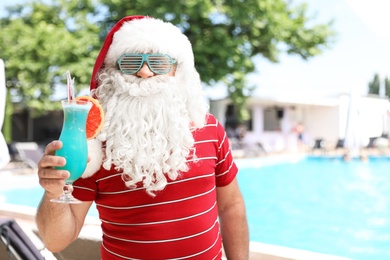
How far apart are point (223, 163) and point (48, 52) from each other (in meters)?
13.8

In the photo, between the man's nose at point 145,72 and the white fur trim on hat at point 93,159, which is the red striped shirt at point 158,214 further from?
the man's nose at point 145,72

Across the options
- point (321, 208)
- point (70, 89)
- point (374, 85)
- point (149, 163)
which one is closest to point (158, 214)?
point (149, 163)

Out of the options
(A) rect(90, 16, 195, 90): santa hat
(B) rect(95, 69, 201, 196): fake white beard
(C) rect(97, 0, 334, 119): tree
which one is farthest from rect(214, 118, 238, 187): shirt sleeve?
(C) rect(97, 0, 334, 119): tree

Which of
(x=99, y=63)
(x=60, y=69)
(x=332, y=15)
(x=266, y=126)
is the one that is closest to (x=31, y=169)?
(x=60, y=69)

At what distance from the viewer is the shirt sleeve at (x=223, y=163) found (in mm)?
1486

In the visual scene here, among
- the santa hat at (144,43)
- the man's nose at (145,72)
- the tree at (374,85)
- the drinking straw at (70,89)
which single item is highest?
the santa hat at (144,43)

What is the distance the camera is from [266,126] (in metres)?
24.1

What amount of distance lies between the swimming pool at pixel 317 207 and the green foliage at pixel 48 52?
577 cm

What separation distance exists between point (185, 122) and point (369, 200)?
9.22 metres

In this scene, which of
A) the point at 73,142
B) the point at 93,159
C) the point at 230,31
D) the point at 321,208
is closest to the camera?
the point at 73,142

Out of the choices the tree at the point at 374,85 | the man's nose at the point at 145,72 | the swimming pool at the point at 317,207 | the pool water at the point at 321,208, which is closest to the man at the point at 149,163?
the man's nose at the point at 145,72

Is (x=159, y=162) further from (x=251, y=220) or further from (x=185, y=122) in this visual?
(x=251, y=220)

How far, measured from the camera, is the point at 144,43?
1489mm

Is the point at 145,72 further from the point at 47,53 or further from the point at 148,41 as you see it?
the point at 47,53
